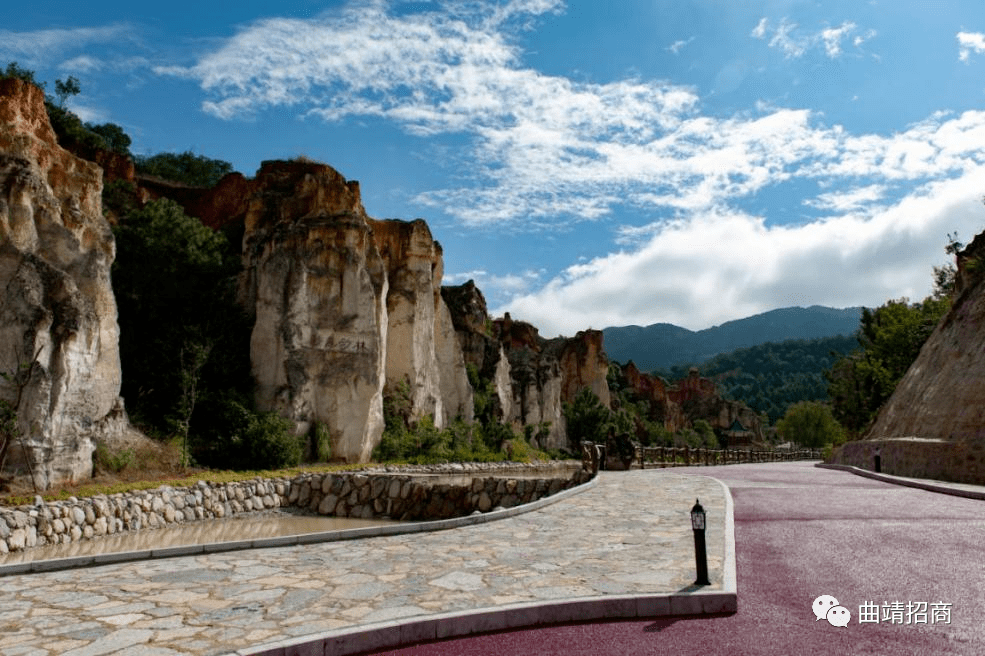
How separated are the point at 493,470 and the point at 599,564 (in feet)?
116

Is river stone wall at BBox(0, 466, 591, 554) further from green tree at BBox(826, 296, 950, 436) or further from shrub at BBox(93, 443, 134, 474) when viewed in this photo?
green tree at BBox(826, 296, 950, 436)

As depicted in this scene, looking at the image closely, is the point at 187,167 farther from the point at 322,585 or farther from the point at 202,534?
the point at 322,585

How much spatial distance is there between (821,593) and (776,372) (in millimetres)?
164847

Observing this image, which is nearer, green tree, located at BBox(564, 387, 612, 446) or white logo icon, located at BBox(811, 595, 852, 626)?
white logo icon, located at BBox(811, 595, 852, 626)

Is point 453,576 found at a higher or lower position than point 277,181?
lower

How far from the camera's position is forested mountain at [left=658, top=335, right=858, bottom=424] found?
138 meters

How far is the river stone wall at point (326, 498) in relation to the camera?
63.1 feet

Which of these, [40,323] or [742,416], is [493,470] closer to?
[40,323]

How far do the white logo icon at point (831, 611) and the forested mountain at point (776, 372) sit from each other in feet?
432

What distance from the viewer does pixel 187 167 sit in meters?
70.6

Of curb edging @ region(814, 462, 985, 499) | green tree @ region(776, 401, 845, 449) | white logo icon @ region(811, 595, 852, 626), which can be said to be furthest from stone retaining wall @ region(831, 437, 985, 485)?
green tree @ region(776, 401, 845, 449)

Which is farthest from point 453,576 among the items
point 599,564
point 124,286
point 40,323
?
point 124,286

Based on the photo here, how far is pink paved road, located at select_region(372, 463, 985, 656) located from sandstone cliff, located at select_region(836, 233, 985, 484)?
267 inches

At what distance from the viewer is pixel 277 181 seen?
123 feet
